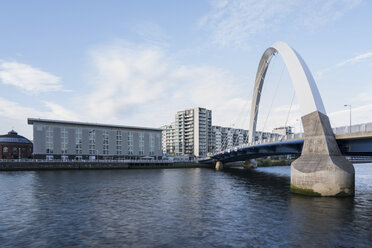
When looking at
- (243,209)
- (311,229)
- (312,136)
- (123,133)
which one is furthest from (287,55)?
(123,133)

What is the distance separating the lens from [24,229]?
20516 millimetres

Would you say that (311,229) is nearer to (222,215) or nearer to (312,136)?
(222,215)

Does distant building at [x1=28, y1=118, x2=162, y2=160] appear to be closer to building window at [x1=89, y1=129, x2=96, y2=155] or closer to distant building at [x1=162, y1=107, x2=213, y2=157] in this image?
building window at [x1=89, y1=129, x2=96, y2=155]

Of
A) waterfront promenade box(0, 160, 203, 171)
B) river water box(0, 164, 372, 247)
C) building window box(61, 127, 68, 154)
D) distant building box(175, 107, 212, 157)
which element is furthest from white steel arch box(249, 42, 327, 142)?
distant building box(175, 107, 212, 157)

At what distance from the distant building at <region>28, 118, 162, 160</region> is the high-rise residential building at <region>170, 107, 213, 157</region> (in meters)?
49.8

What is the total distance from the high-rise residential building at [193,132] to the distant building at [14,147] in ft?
306

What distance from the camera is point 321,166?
32562 mm

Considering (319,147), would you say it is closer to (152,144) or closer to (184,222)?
(184,222)

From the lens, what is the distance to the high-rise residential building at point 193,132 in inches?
7392

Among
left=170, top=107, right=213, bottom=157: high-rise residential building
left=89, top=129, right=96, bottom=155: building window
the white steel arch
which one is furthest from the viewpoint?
left=170, top=107, right=213, bottom=157: high-rise residential building

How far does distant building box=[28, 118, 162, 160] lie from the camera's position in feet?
368

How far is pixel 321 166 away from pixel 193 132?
6194 inches

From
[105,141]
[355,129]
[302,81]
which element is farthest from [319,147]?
[105,141]

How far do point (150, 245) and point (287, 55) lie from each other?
40123 mm
